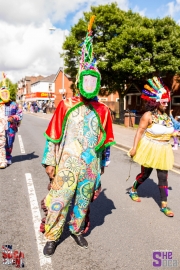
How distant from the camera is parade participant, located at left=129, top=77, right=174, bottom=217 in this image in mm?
4043

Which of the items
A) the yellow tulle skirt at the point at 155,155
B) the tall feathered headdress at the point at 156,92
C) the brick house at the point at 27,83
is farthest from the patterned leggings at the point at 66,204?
the brick house at the point at 27,83

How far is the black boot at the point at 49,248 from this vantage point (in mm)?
2920

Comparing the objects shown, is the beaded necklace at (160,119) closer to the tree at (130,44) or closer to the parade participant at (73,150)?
the parade participant at (73,150)

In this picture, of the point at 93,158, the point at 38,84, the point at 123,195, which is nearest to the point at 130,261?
the point at 93,158

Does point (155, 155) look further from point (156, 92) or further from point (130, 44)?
point (130, 44)

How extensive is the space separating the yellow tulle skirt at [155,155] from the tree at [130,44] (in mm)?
13912

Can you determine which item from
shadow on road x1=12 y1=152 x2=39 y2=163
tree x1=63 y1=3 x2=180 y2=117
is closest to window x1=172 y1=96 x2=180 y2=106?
tree x1=63 y1=3 x2=180 y2=117

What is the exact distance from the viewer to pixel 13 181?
5.68 meters

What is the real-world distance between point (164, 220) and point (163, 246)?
2.47 feet

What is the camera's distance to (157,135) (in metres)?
4.09

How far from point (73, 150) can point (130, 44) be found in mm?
16677

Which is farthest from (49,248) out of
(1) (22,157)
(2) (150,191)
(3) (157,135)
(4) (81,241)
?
(1) (22,157)

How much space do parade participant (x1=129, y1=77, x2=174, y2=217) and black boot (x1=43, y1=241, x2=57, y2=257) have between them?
1926 mm

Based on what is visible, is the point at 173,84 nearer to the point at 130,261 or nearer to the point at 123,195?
the point at 123,195
